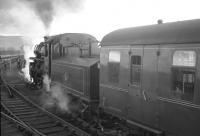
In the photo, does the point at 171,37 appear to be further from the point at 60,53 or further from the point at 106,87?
the point at 60,53

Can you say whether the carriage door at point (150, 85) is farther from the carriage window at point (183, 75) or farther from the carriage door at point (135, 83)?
the carriage window at point (183, 75)

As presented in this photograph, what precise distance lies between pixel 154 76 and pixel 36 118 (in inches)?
236

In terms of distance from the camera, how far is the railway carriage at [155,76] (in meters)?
5.71

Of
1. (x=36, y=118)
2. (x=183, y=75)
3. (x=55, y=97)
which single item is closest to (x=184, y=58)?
(x=183, y=75)

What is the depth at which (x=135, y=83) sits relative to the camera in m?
7.41

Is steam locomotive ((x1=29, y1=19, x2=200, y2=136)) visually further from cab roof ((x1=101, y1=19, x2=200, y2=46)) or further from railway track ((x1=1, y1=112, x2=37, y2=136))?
railway track ((x1=1, y1=112, x2=37, y2=136))

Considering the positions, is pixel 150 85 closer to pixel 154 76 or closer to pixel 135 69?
pixel 154 76

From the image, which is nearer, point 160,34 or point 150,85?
point 160,34

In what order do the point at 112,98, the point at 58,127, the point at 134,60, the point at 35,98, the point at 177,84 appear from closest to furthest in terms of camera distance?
1. the point at 177,84
2. the point at 134,60
3. the point at 112,98
4. the point at 58,127
5. the point at 35,98

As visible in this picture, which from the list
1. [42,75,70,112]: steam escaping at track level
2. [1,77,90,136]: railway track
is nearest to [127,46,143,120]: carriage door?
[1,77,90,136]: railway track

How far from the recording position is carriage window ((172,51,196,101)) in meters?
5.68

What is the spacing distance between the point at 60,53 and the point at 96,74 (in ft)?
13.6

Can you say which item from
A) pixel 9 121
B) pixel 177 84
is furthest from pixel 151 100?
pixel 9 121

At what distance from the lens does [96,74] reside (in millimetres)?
10008
